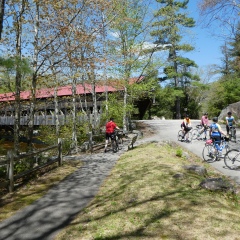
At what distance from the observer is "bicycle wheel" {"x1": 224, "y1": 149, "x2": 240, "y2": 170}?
33.0 ft

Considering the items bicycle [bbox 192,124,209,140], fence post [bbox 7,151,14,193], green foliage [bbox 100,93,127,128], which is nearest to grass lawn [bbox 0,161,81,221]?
fence post [bbox 7,151,14,193]

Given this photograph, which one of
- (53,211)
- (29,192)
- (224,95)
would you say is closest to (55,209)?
(53,211)

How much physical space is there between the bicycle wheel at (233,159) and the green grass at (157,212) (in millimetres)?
2884

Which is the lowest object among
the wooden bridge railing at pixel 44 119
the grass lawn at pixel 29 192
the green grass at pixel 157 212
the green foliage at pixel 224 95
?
the grass lawn at pixel 29 192

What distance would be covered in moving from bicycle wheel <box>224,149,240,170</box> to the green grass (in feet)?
9.46

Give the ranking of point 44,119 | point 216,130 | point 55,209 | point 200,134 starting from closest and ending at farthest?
1. point 55,209
2. point 216,130
3. point 200,134
4. point 44,119

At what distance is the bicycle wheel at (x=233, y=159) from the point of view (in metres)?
10.1

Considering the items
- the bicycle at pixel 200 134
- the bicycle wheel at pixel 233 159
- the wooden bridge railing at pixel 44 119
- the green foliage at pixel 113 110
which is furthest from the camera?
the wooden bridge railing at pixel 44 119

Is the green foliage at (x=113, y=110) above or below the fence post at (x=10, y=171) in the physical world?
above

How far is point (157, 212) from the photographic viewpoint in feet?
17.5

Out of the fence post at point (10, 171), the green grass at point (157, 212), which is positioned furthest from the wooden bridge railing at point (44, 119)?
the green grass at point (157, 212)

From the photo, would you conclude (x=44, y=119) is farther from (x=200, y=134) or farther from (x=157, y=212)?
(x=157, y=212)

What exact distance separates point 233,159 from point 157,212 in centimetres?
606

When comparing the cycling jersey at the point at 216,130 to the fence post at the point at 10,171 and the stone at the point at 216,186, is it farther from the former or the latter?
the fence post at the point at 10,171
